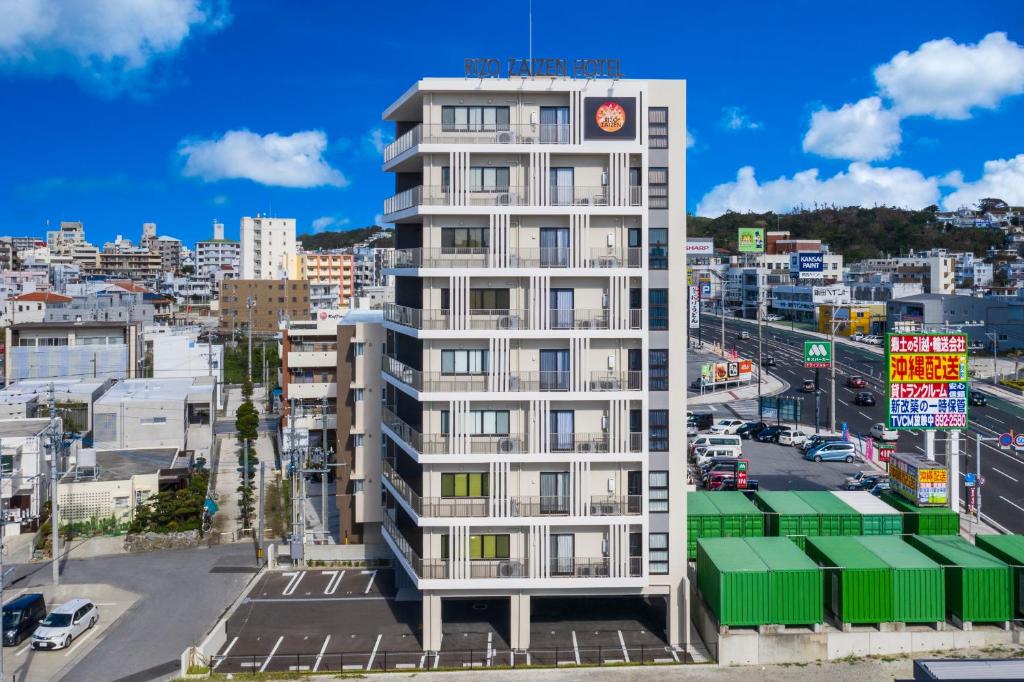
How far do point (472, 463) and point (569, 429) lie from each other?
9.17ft

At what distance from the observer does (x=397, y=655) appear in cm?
2517

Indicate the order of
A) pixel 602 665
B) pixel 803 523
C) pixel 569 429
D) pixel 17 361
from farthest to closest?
pixel 17 361 → pixel 803 523 → pixel 569 429 → pixel 602 665

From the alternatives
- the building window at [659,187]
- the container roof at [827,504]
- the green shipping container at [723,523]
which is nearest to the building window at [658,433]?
the green shipping container at [723,523]

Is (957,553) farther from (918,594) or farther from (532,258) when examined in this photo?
(532,258)

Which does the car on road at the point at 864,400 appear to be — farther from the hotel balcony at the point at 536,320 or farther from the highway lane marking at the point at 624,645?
the hotel balcony at the point at 536,320

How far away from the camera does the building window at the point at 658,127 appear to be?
25.9 metres

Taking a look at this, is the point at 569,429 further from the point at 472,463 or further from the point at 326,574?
the point at 326,574

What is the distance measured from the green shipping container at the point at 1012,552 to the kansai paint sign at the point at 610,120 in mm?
14942

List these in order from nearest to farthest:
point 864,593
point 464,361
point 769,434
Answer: point 864,593 < point 464,361 < point 769,434

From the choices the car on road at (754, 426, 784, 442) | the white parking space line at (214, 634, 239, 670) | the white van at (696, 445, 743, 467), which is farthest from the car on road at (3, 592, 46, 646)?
the car on road at (754, 426, 784, 442)

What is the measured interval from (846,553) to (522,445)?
30.2 ft

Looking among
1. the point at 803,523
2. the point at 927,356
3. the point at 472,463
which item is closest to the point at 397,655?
the point at 472,463

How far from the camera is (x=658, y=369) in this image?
26125 mm

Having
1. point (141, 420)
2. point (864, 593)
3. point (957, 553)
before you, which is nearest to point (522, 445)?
point (864, 593)
